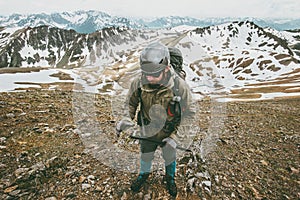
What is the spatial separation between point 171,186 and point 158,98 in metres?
2.76

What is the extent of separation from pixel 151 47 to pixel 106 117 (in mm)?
8220

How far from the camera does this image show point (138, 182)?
6316 millimetres

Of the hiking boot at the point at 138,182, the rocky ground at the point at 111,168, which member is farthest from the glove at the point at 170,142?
the rocky ground at the point at 111,168

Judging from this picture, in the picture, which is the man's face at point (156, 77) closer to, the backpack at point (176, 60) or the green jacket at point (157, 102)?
the green jacket at point (157, 102)

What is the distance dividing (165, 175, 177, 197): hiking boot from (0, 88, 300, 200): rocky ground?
0.55ft

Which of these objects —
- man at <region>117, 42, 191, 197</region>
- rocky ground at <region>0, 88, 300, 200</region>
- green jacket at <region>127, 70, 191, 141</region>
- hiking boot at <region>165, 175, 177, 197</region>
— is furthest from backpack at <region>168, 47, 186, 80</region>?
rocky ground at <region>0, 88, 300, 200</region>

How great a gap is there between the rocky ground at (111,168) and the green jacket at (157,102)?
6.59 feet

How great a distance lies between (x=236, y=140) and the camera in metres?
10.5

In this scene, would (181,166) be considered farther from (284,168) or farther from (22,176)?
(22,176)

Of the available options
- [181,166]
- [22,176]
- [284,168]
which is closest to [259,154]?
[284,168]

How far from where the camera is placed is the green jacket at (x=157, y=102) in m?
5.21

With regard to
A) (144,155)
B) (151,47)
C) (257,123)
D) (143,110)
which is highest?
(151,47)

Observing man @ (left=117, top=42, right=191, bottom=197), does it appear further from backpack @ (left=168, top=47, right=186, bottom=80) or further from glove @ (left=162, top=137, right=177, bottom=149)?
backpack @ (left=168, top=47, right=186, bottom=80)

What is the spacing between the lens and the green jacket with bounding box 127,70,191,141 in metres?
5.21
